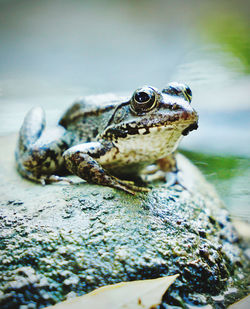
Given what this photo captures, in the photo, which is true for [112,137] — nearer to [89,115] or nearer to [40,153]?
[89,115]

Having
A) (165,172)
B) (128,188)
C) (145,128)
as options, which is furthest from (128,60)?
(128,188)

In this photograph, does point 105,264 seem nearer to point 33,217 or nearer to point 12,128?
point 33,217

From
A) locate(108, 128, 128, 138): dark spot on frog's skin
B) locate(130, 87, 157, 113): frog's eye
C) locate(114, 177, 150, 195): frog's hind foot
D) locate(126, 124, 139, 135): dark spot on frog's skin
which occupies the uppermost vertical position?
locate(130, 87, 157, 113): frog's eye

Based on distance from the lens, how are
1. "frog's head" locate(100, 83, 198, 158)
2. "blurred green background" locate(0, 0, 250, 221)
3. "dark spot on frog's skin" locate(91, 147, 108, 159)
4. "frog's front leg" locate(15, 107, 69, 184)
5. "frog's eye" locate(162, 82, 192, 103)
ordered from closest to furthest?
1. "frog's head" locate(100, 83, 198, 158)
2. "frog's eye" locate(162, 82, 192, 103)
3. "dark spot on frog's skin" locate(91, 147, 108, 159)
4. "frog's front leg" locate(15, 107, 69, 184)
5. "blurred green background" locate(0, 0, 250, 221)

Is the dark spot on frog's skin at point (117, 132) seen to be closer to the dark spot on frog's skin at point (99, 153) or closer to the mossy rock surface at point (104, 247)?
the dark spot on frog's skin at point (99, 153)

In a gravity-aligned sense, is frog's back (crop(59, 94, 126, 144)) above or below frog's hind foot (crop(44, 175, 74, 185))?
above

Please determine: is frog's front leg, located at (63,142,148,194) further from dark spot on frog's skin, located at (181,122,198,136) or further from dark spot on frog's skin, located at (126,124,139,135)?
dark spot on frog's skin, located at (181,122,198,136)

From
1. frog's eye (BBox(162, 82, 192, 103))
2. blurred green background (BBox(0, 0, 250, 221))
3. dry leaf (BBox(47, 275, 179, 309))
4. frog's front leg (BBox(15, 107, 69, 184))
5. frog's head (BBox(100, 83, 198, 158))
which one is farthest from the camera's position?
blurred green background (BBox(0, 0, 250, 221))

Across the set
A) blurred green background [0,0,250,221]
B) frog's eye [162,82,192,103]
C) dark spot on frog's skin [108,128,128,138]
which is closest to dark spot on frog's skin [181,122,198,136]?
frog's eye [162,82,192,103]
